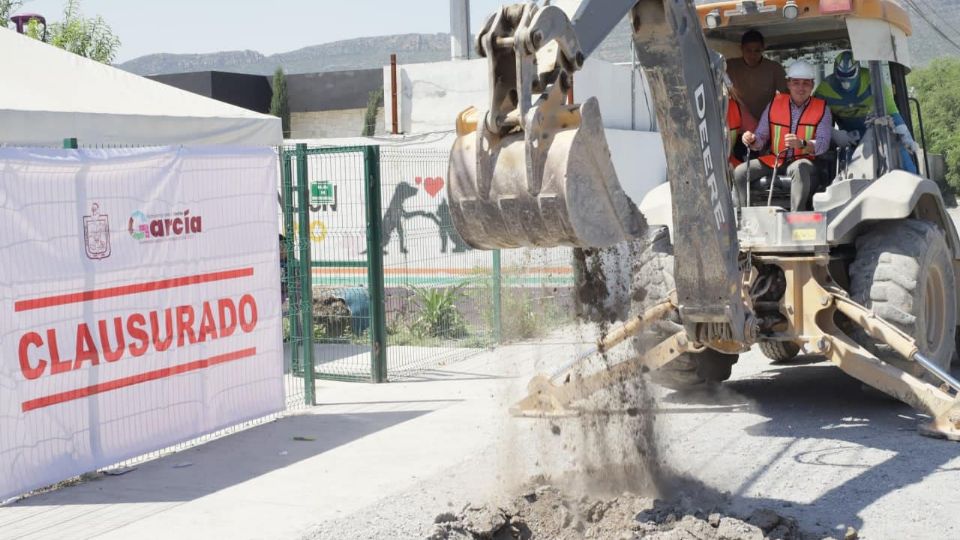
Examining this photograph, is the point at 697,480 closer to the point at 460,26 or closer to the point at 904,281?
the point at 904,281

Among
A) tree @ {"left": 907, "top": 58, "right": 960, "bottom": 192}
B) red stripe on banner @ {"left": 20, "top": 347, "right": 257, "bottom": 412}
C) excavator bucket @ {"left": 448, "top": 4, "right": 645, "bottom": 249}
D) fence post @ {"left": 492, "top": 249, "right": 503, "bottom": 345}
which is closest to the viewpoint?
excavator bucket @ {"left": 448, "top": 4, "right": 645, "bottom": 249}

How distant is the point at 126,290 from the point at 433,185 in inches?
213

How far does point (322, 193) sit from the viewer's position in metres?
11.9

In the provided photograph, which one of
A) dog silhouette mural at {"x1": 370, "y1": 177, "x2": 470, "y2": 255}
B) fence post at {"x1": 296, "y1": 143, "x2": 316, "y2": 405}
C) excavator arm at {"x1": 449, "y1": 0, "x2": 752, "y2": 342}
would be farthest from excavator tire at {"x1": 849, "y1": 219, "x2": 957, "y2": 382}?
fence post at {"x1": 296, "y1": 143, "x2": 316, "y2": 405}

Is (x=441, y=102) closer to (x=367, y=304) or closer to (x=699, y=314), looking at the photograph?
(x=367, y=304)

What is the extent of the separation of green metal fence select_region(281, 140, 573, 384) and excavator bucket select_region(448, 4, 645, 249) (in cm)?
453

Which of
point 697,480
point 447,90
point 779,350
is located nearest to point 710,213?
point 697,480

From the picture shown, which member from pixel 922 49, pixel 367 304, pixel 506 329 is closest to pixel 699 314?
pixel 367 304

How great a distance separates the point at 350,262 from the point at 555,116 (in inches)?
266

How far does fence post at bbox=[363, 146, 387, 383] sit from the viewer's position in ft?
36.0

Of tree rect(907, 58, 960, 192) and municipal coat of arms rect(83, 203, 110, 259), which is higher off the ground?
tree rect(907, 58, 960, 192)

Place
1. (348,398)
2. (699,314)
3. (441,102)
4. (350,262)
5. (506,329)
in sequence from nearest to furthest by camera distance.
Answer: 1. (699,314)
2. (348,398)
3. (350,262)
4. (506,329)
5. (441,102)

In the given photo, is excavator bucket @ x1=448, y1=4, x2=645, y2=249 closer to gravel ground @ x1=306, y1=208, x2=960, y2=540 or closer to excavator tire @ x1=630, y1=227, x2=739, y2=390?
gravel ground @ x1=306, y1=208, x2=960, y2=540

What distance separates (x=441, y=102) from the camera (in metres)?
22.6
